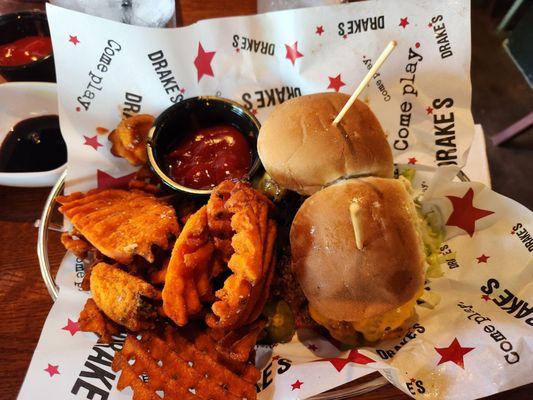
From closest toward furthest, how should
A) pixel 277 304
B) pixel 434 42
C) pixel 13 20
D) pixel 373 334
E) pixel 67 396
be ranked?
pixel 67 396 < pixel 373 334 < pixel 277 304 < pixel 434 42 < pixel 13 20

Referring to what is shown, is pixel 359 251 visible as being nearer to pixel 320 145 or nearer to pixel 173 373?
pixel 320 145

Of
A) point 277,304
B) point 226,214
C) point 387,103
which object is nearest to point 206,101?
point 226,214

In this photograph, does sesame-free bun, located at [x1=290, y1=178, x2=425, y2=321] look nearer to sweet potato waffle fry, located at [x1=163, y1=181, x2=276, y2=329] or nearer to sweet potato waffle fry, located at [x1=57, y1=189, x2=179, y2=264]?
sweet potato waffle fry, located at [x1=163, y1=181, x2=276, y2=329]

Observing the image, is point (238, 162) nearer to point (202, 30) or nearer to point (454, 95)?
point (202, 30)

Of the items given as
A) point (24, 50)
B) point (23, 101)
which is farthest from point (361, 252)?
point (24, 50)

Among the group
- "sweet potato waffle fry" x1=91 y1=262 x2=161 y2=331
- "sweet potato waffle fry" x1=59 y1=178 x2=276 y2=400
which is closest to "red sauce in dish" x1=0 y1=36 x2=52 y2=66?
"sweet potato waffle fry" x1=59 y1=178 x2=276 y2=400

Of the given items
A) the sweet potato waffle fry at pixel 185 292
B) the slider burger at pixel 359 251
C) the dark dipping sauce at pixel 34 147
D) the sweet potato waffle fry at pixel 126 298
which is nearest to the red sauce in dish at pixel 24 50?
the dark dipping sauce at pixel 34 147

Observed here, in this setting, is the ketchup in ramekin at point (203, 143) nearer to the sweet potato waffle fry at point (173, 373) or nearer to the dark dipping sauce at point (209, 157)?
the dark dipping sauce at point (209, 157)
